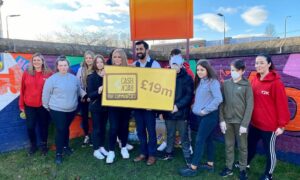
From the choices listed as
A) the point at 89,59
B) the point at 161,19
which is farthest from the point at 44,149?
the point at 161,19

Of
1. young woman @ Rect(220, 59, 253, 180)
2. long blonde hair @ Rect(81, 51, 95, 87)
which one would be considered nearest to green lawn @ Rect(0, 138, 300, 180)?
young woman @ Rect(220, 59, 253, 180)

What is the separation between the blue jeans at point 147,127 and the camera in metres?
4.37

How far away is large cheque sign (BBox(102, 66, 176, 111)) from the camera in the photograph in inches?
163

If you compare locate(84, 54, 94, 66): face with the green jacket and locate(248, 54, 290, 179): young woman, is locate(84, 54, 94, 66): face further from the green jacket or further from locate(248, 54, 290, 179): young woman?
locate(248, 54, 290, 179): young woman

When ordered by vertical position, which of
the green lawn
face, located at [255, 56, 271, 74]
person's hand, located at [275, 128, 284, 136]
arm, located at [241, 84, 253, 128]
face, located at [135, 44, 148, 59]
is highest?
face, located at [135, 44, 148, 59]

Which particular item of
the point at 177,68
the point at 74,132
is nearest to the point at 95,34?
the point at 74,132

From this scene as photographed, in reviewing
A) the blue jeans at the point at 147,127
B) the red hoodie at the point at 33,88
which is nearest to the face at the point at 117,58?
the blue jeans at the point at 147,127

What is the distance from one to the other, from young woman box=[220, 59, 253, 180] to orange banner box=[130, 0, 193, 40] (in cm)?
198

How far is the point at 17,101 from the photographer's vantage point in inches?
198

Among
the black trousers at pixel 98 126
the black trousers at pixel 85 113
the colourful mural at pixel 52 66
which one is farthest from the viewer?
the black trousers at pixel 85 113

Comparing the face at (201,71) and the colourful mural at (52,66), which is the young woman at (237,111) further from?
the colourful mural at (52,66)

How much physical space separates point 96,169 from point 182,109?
1.83 m

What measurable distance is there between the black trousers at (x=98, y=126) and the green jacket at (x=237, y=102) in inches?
86.0

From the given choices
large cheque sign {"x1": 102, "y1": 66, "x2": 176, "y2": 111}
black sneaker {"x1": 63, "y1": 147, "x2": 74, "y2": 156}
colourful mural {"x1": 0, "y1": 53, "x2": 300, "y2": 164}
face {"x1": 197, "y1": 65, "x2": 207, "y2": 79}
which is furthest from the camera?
black sneaker {"x1": 63, "y1": 147, "x2": 74, "y2": 156}
